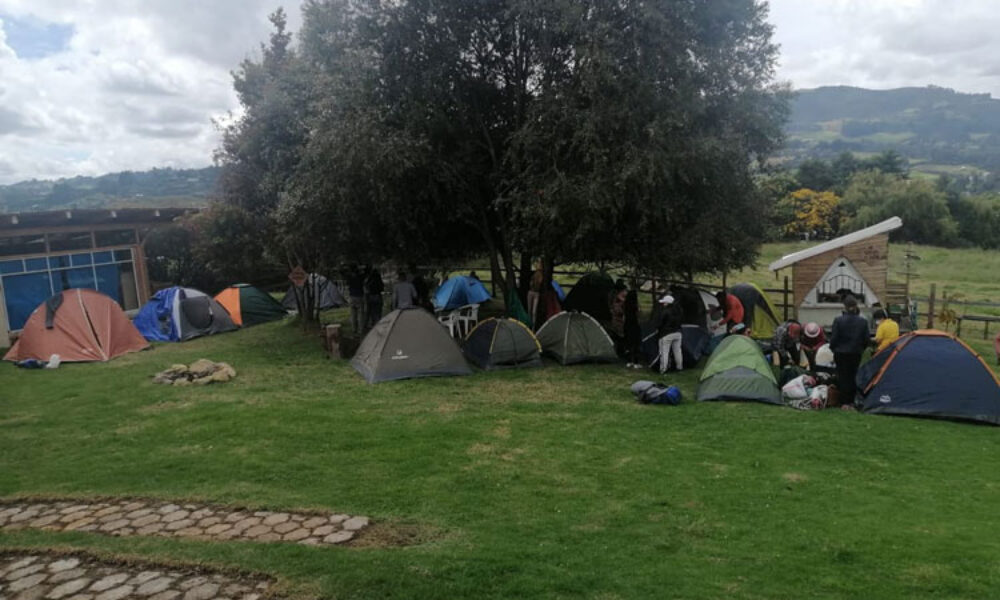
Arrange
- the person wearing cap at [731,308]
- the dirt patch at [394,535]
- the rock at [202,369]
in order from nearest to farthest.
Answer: the dirt patch at [394,535] → the rock at [202,369] → the person wearing cap at [731,308]

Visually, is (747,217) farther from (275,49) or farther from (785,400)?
(275,49)

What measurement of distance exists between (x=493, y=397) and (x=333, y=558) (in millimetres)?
5352

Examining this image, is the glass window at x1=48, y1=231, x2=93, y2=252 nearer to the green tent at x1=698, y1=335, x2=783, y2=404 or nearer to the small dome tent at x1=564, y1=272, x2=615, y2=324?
the small dome tent at x1=564, y1=272, x2=615, y2=324

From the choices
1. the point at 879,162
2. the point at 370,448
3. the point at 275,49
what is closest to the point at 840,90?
the point at 879,162

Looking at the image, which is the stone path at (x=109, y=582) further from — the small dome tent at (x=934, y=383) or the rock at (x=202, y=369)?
the small dome tent at (x=934, y=383)

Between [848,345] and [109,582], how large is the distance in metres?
8.97

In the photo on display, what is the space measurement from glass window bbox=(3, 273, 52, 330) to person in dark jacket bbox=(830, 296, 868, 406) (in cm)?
1828

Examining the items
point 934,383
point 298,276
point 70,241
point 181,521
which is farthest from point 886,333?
point 70,241

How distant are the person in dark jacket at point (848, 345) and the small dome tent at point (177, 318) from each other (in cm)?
1431

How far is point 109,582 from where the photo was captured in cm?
429

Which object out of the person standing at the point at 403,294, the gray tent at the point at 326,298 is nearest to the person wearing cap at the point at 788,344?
the person standing at the point at 403,294

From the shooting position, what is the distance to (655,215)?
11344 mm

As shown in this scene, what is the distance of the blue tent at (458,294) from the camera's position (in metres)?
18.3

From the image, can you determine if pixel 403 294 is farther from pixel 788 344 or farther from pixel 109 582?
pixel 109 582
